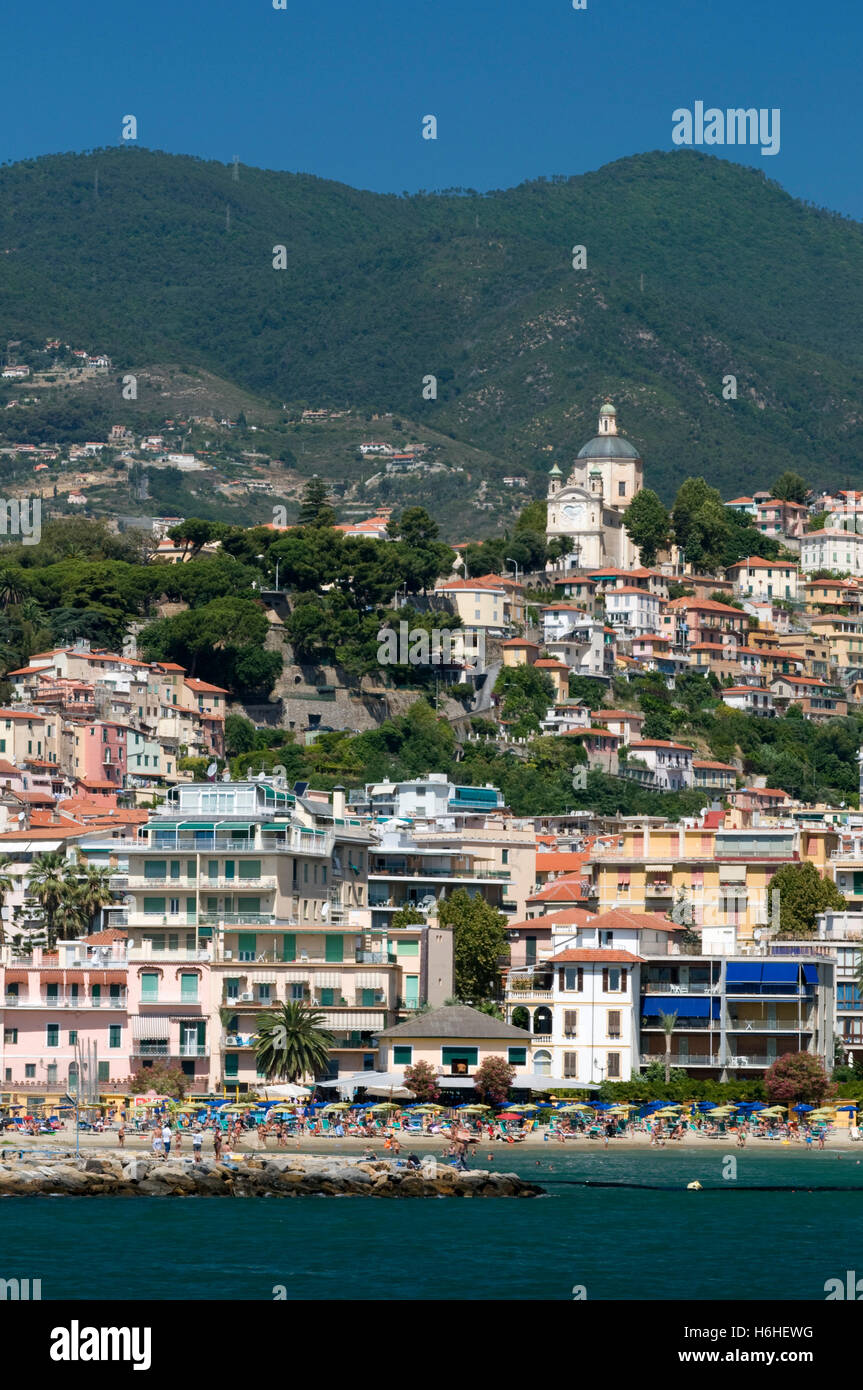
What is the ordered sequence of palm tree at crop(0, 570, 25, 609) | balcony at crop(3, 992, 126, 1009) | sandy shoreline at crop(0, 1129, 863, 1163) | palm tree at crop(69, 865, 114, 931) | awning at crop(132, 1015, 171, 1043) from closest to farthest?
sandy shoreline at crop(0, 1129, 863, 1163) < awning at crop(132, 1015, 171, 1043) < balcony at crop(3, 992, 126, 1009) < palm tree at crop(69, 865, 114, 931) < palm tree at crop(0, 570, 25, 609)

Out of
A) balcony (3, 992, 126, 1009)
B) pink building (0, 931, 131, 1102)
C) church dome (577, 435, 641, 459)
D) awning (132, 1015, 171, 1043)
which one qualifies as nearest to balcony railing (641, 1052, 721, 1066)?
awning (132, 1015, 171, 1043)

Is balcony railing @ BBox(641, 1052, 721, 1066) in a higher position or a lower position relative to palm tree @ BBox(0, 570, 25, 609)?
lower

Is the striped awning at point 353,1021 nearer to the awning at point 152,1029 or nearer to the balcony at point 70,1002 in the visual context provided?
the awning at point 152,1029

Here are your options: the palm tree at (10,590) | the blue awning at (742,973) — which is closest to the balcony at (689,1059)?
the blue awning at (742,973)

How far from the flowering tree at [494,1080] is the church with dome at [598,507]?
10633cm

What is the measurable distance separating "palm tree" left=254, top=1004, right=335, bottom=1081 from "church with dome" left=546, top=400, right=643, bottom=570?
106 m

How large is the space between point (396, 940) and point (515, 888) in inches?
626

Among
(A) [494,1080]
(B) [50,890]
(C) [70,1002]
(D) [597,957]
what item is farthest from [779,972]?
(B) [50,890]

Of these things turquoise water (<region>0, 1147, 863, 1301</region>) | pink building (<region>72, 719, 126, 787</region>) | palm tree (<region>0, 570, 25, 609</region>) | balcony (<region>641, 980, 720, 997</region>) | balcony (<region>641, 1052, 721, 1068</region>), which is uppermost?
palm tree (<region>0, 570, 25, 609</region>)

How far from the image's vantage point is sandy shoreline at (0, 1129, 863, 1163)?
67.8m

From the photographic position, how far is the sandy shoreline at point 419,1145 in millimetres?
67812

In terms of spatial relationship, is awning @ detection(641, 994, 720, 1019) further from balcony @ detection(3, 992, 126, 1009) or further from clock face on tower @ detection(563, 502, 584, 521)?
clock face on tower @ detection(563, 502, 584, 521)

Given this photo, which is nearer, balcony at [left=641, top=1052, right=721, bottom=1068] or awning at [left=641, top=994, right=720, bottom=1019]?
balcony at [left=641, top=1052, right=721, bottom=1068]
